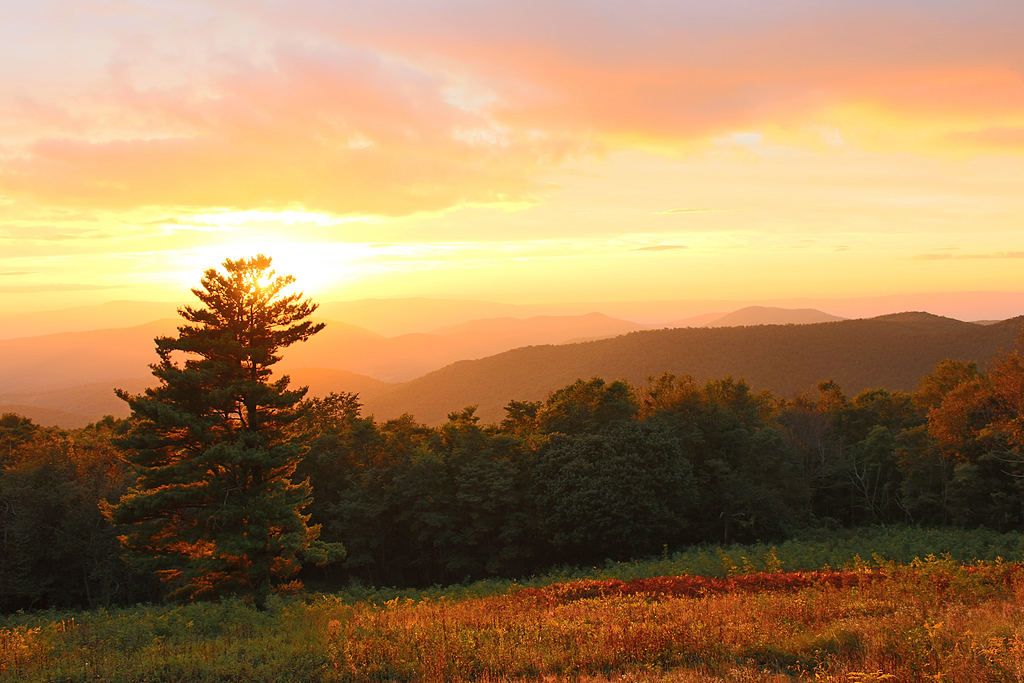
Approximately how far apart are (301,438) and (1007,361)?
35.7m

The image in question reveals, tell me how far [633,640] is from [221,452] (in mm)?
17155

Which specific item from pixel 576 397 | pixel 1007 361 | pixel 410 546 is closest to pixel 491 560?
pixel 410 546

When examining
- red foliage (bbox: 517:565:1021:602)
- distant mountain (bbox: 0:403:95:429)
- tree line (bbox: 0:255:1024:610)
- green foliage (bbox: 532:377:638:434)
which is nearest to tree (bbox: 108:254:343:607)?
tree line (bbox: 0:255:1024:610)

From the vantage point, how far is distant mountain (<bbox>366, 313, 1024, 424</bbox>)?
119000 mm

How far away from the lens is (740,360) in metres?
135

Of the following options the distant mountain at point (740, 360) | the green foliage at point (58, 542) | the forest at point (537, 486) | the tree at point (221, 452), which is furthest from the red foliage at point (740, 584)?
the distant mountain at point (740, 360)

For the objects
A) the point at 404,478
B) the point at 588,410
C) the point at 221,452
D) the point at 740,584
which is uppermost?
the point at 221,452

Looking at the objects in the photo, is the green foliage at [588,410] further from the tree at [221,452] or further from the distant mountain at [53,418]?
the distant mountain at [53,418]

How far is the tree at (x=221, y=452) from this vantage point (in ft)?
69.1

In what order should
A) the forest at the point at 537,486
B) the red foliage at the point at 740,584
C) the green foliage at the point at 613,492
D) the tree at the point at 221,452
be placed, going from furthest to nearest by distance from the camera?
the green foliage at the point at 613,492 < the forest at the point at 537,486 < the tree at the point at 221,452 < the red foliage at the point at 740,584

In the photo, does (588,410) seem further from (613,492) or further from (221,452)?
(221,452)

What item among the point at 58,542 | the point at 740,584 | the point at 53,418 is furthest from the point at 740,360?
the point at 53,418

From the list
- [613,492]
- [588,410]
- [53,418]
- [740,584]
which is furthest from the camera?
[53,418]

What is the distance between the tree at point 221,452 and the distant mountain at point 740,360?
3589 inches
